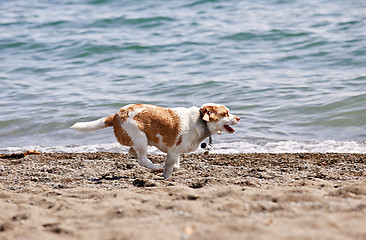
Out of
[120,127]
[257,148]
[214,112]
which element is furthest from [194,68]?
[120,127]

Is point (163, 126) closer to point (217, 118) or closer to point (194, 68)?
point (217, 118)

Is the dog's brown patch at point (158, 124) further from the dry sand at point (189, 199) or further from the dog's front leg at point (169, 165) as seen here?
the dry sand at point (189, 199)

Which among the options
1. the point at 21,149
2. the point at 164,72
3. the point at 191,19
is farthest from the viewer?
the point at 191,19

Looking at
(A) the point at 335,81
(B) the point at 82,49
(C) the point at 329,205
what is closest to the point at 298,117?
(A) the point at 335,81

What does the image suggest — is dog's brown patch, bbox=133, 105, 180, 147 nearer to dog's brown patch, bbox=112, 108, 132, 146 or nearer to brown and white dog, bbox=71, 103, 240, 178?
brown and white dog, bbox=71, 103, 240, 178

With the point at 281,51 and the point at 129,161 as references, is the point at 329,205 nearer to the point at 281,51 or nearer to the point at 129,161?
the point at 129,161

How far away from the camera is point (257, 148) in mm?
7738

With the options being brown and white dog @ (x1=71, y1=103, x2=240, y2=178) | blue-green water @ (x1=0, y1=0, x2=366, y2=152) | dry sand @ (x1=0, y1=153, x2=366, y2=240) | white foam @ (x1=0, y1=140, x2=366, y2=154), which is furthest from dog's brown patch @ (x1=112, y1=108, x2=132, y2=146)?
blue-green water @ (x1=0, y1=0, x2=366, y2=152)

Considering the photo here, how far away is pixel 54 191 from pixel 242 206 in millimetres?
2187

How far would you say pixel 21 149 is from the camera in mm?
8023

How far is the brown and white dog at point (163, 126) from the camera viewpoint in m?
5.50

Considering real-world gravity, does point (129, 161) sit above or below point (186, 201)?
below

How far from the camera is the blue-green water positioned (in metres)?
8.88

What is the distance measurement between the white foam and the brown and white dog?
1.91 meters
